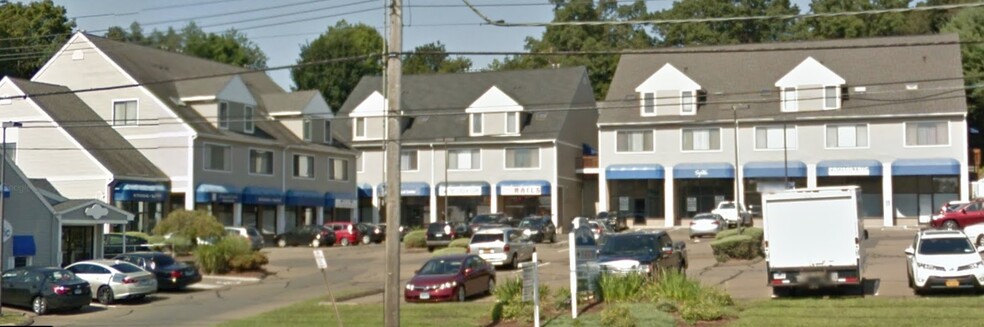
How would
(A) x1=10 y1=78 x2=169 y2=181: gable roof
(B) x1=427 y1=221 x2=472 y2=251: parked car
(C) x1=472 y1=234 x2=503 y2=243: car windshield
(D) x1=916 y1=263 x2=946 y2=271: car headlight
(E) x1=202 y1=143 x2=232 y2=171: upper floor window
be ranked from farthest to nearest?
1. (E) x1=202 y1=143 x2=232 y2=171: upper floor window
2. (A) x1=10 y1=78 x2=169 y2=181: gable roof
3. (B) x1=427 y1=221 x2=472 y2=251: parked car
4. (C) x1=472 y1=234 x2=503 y2=243: car windshield
5. (D) x1=916 y1=263 x2=946 y2=271: car headlight

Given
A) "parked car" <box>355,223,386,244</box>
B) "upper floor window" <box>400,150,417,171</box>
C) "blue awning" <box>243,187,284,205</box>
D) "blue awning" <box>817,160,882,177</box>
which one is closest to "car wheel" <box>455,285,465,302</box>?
"parked car" <box>355,223,386,244</box>

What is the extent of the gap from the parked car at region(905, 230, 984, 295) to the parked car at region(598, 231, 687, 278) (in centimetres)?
662

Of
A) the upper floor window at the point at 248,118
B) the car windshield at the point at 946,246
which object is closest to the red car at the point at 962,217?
the car windshield at the point at 946,246

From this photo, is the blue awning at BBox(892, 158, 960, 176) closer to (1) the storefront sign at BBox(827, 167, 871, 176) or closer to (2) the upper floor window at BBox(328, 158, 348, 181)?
(1) the storefront sign at BBox(827, 167, 871, 176)

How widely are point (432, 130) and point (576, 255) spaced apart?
2047 inches

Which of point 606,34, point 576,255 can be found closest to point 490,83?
point 606,34

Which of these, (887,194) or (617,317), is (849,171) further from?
(617,317)

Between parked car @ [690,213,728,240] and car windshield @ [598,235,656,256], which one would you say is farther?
parked car @ [690,213,728,240]

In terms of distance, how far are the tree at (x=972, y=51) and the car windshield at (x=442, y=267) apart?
52.3 metres

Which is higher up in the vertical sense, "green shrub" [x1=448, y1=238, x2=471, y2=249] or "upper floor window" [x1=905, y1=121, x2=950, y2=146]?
"upper floor window" [x1=905, y1=121, x2=950, y2=146]

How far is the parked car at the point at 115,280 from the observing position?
37875 mm

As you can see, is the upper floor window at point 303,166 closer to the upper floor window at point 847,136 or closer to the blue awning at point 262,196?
the blue awning at point 262,196

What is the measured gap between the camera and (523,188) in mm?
75000

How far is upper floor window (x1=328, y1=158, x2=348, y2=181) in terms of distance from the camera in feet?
243
